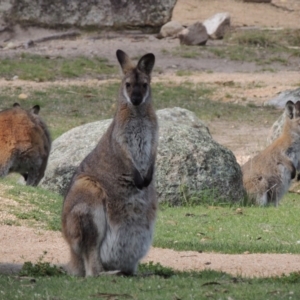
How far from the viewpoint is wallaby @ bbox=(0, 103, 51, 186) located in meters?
11.0

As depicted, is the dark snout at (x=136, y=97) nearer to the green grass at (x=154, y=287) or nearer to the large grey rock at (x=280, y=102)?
the green grass at (x=154, y=287)

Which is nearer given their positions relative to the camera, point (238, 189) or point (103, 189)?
point (103, 189)

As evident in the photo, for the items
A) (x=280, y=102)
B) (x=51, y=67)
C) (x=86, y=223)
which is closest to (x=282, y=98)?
(x=280, y=102)

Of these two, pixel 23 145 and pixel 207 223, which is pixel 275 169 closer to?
pixel 207 223

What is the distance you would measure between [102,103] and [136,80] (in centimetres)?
1083

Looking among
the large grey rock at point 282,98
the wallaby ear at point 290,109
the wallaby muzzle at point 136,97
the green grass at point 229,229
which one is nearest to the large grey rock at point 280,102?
the large grey rock at point 282,98

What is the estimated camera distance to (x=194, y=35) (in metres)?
22.7

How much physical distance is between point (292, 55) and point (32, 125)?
1265 centimetres

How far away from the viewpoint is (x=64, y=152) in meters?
11.7

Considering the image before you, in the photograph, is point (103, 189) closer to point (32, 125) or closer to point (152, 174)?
point (152, 174)

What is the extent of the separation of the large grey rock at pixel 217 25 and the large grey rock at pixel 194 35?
117 cm

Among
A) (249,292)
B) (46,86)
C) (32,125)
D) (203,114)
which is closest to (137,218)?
(249,292)

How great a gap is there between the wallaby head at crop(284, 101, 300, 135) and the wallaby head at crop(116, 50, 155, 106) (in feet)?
21.5

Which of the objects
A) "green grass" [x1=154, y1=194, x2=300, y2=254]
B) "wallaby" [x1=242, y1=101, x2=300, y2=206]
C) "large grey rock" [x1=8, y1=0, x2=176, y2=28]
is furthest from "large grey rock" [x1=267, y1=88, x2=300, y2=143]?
"large grey rock" [x1=8, y1=0, x2=176, y2=28]
